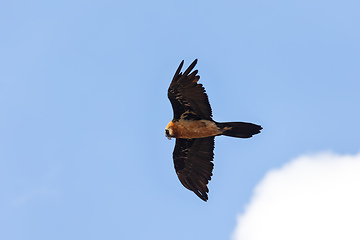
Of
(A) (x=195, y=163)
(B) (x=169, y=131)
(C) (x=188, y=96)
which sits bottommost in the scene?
(A) (x=195, y=163)

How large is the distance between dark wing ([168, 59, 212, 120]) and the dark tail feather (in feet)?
1.94

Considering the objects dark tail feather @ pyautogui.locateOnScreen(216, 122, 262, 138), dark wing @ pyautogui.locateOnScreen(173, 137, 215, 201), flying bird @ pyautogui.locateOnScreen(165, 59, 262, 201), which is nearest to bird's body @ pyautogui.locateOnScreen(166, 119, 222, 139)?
flying bird @ pyautogui.locateOnScreen(165, 59, 262, 201)

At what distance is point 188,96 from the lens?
15414mm

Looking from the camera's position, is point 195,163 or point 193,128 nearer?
point 193,128

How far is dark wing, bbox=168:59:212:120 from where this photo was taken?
14927mm

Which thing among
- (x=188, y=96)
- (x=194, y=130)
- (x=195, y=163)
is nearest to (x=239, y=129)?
(x=194, y=130)

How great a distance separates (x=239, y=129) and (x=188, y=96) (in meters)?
1.70

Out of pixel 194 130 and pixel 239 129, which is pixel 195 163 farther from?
pixel 239 129

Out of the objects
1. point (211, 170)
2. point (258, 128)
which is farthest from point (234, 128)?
point (211, 170)

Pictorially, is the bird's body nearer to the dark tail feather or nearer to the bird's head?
the bird's head

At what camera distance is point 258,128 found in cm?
1530

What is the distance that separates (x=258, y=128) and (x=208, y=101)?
1583 mm

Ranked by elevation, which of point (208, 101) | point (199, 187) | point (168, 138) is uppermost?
point (208, 101)

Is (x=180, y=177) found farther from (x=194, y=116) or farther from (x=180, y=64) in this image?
(x=180, y=64)
